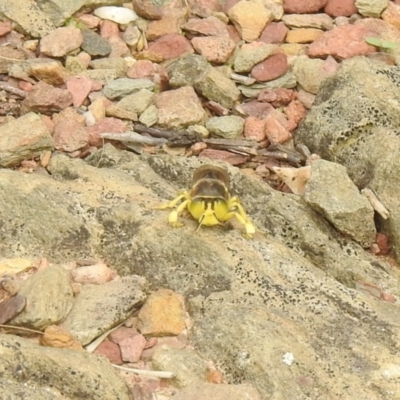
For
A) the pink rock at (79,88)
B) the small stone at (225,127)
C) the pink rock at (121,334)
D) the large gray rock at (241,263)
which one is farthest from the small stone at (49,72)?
the pink rock at (121,334)

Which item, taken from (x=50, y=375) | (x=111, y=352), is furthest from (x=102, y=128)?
(x=50, y=375)

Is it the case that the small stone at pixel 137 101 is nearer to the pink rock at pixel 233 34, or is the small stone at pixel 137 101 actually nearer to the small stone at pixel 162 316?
the pink rock at pixel 233 34

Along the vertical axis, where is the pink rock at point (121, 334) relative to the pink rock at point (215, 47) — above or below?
below

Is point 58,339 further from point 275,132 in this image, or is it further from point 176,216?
point 275,132

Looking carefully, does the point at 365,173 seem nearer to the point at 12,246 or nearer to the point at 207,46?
the point at 207,46

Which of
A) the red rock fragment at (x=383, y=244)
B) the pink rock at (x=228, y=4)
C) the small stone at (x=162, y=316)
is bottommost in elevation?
the red rock fragment at (x=383, y=244)

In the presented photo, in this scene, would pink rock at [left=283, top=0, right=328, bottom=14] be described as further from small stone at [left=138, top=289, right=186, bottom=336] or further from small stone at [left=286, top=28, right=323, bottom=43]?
small stone at [left=138, top=289, right=186, bottom=336]
